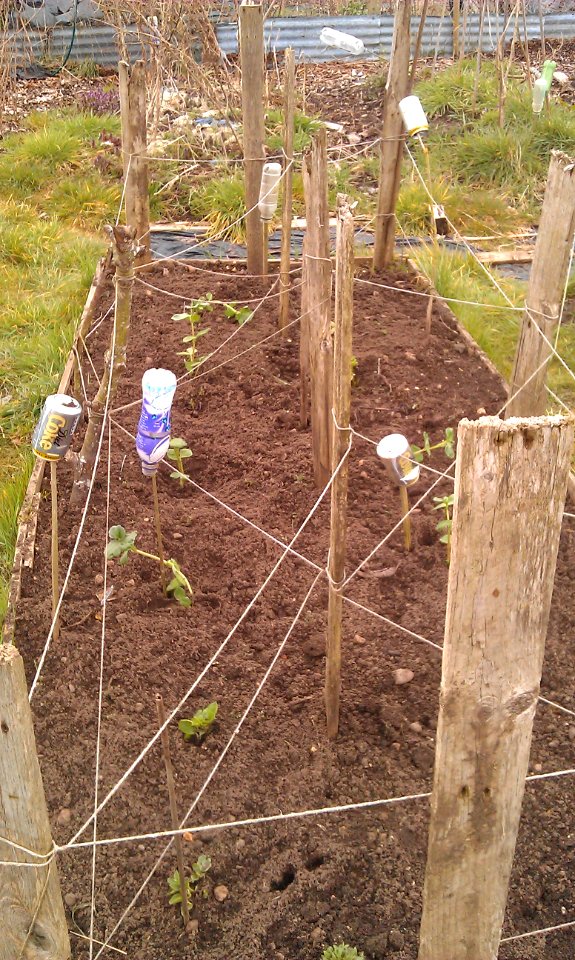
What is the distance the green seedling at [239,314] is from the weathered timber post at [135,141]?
44cm

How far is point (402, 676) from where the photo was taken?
7.93 feet

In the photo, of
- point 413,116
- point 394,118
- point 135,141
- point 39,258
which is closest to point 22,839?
point 413,116

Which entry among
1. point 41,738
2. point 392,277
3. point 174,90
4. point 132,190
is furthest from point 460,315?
point 174,90

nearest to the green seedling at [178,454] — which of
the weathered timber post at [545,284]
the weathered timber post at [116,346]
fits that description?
the weathered timber post at [116,346]

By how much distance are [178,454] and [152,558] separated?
1.31 ft

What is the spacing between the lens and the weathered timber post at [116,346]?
8.18 feet

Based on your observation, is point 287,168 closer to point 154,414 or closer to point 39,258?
point 154,414

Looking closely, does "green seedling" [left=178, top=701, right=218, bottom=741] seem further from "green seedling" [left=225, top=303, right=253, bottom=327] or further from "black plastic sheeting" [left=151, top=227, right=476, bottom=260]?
"black plastic sheeting" [left=151, top=227, right=476, bottom=260]

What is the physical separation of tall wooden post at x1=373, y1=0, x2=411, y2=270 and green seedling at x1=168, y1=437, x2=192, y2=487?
5.59ft

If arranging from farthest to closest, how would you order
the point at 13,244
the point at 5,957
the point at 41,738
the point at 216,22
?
the point at 216,22
the point at 13,244
the point at 41,738
the point at 5,957

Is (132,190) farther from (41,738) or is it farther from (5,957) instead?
(5,957)

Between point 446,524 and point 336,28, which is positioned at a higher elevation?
point 336,28

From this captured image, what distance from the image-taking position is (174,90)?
7285 millimetres

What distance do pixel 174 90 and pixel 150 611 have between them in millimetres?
5710
